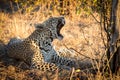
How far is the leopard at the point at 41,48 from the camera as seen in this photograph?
6.81 m

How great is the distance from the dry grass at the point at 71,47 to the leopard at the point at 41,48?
19 centimetres

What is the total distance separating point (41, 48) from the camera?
700cm

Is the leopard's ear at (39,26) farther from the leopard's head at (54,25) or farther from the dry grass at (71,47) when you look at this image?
the dry grass at (71,47)

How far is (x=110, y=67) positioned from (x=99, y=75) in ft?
1.34

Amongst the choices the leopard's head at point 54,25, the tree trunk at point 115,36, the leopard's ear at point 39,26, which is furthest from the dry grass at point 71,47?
the leopard's ear at point 39,26

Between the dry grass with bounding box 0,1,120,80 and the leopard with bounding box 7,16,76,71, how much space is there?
0.19 metres

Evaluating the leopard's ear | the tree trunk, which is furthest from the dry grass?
the leopard's ear

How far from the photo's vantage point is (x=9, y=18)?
429 inches

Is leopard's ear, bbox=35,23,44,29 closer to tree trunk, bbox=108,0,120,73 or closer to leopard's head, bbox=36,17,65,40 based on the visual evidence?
leopard's head, bbox=36,17,65,40

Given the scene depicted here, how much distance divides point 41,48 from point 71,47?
1296 mm

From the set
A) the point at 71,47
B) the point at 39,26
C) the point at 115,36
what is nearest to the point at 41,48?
Answer: the point at 39,26

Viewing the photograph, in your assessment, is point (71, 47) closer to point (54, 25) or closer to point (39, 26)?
point (54, 25)

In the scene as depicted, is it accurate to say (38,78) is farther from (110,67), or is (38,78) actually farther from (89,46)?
(89,46)

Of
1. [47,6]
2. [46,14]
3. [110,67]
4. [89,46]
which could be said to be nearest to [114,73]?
[110,67]
